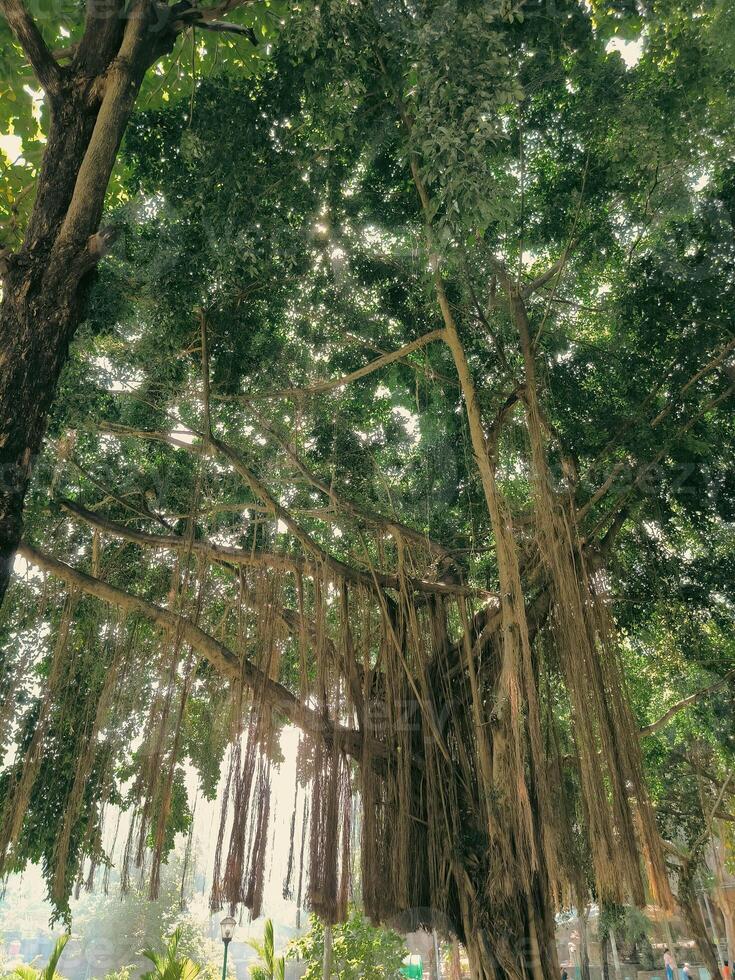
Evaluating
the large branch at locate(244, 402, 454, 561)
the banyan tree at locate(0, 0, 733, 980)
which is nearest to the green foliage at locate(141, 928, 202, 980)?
the banyan tree at locate(0, 0, 733, 980)

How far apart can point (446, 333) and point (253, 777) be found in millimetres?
2624

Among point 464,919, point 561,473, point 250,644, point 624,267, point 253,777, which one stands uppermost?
point 624,267

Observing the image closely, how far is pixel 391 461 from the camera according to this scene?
571 cm

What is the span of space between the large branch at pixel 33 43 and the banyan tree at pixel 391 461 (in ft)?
3.54

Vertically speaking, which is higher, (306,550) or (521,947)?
(306,550)

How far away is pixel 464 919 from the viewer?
3.74m

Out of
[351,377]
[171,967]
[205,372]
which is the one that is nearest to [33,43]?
[205,372]

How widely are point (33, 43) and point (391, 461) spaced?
12.1 ft

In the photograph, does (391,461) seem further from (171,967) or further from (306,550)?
(171,967)

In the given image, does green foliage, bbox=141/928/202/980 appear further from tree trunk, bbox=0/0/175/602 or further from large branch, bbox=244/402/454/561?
tree trunk, bbox=0/0/175/602

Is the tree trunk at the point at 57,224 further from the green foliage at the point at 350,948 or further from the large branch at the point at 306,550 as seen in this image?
the green foliage at the point at 350,948

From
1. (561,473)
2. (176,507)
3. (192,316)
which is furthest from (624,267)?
(176,507)

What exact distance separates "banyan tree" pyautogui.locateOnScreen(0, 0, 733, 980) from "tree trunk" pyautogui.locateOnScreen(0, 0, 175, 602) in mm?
864

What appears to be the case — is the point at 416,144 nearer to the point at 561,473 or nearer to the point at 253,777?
the point at 561,473
